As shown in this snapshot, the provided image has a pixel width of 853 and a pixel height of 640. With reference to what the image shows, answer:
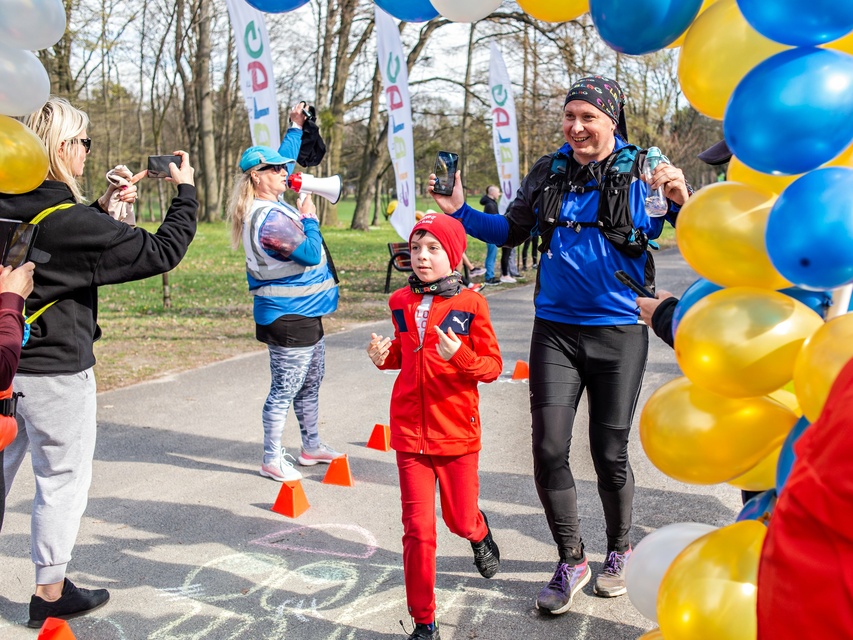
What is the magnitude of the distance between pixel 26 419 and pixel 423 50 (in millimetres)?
26376

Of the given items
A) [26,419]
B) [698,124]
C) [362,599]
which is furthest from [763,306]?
[698,124]

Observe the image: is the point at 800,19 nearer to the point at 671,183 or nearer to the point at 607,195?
the point at 671,183

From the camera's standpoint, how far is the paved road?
3.50 m

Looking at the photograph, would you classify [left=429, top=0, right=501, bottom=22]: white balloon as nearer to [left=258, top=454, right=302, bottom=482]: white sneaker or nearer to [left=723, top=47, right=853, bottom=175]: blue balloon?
[left=723, top=47, right=853, bottom=175]: blue balloon

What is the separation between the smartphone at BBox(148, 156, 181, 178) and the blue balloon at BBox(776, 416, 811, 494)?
9.51 feet

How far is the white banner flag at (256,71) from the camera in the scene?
9750mm

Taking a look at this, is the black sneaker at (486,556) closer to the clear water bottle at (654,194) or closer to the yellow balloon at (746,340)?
the clear water bottle at (654,194)

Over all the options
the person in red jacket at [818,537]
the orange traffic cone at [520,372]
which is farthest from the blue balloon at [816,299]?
the orange traffic cone at [520,372]

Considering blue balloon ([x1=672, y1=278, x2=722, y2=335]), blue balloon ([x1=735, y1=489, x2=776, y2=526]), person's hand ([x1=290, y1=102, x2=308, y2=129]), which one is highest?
person's hand ([x1=290, y1=102, x2=308, y2=129])

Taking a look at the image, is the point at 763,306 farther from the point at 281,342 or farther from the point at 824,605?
the point at 281,342

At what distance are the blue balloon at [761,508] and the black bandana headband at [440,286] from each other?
5.78ft

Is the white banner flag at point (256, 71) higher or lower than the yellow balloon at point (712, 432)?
higher

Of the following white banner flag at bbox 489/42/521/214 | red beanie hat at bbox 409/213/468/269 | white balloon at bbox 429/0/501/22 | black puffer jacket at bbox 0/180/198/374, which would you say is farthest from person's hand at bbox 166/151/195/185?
white banner flag at bbox 489/42/521/214

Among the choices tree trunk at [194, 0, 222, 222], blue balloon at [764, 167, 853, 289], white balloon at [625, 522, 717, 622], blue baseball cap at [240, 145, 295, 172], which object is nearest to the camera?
blue balloon at [764, 167, 853, 289]
